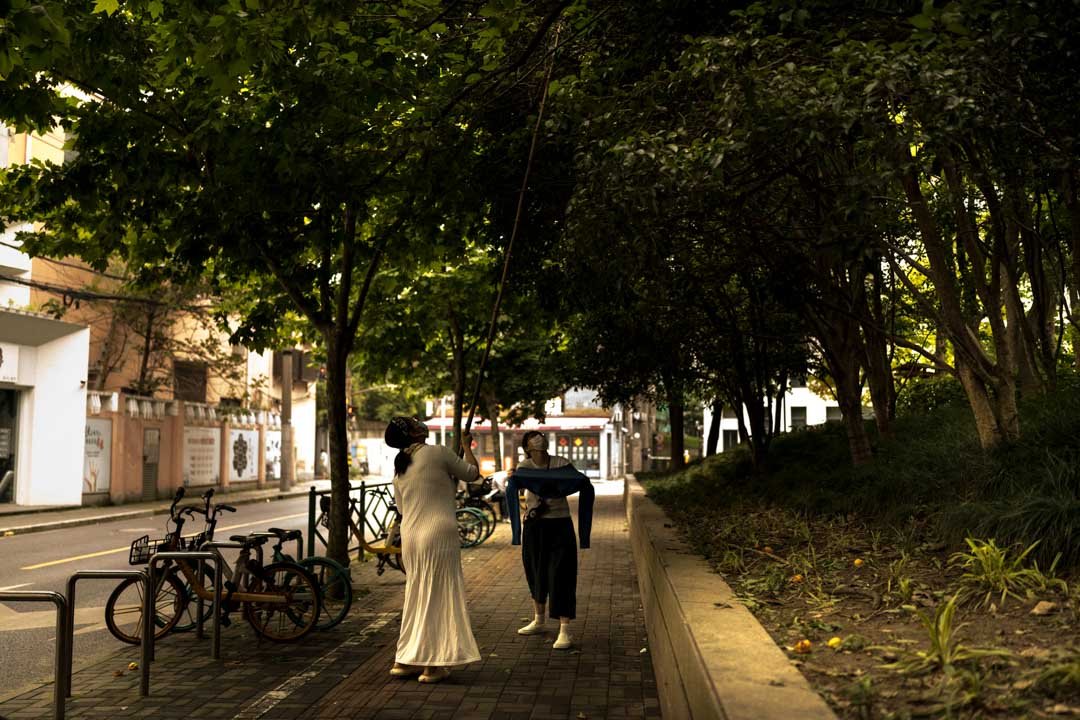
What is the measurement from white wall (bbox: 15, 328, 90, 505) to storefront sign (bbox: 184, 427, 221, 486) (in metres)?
6.56

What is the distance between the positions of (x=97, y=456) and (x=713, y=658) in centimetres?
2741

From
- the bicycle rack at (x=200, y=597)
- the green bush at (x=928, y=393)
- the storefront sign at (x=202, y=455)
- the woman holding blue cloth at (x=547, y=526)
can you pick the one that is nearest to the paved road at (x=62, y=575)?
the bicycle rack at (x=200, y=597)

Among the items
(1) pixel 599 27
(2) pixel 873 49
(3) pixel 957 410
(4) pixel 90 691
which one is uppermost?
(1) pixel 599 27

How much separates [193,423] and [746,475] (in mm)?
21768

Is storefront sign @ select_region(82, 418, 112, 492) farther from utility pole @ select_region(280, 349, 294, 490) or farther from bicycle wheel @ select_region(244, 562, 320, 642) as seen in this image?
bicycle wheel @ select_region(244, 562, 320, 642)

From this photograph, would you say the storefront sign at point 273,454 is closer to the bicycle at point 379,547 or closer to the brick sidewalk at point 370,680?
the bicycle at point 379,547

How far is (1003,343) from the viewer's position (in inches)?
356

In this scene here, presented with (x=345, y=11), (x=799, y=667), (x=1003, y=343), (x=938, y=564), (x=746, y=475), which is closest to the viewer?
(x=799, y=667)

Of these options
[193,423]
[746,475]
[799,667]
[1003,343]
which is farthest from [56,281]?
[799,667]

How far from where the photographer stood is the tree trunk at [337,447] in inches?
431

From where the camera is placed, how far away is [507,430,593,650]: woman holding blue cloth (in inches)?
329

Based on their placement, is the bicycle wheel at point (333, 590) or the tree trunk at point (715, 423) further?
the tree trunk at point (715, 423)

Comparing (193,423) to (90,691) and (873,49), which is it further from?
(873,49)

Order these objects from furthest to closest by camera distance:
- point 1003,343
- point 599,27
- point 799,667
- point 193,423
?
point 193,423 → point 599,27 → point 1003,343 → point 799,667
